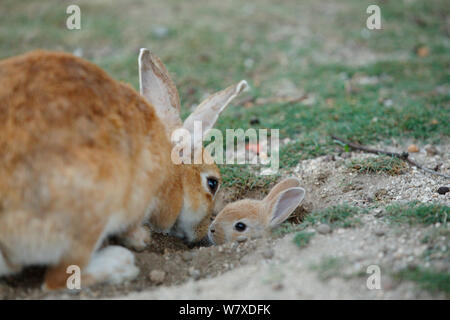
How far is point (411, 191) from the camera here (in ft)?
13.8

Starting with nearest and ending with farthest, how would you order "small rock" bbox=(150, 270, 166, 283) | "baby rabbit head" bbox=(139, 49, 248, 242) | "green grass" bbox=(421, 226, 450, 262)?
"green grass" bbox=(421, 226, 450, 262)
"small rock" bbox=(150, 270, 166, 283)
"baby rabbit head" bbox=(139, 49, 248, 242)

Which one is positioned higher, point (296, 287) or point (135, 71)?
point (135, 71)

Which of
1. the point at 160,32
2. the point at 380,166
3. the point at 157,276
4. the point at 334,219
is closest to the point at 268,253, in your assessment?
the point at 334,219

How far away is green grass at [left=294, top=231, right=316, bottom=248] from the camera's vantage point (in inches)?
135

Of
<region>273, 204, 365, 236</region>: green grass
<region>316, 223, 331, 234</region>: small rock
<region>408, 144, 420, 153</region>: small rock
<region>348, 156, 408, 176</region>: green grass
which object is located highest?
<region>408, 144, 420, 153</region>: small rock

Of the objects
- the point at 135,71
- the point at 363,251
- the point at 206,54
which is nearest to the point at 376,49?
the point at 206,54

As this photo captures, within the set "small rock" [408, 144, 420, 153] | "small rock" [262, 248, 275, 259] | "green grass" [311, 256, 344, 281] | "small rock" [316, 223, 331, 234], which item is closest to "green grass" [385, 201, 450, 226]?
"small rock" [316, 223, 331, 234]

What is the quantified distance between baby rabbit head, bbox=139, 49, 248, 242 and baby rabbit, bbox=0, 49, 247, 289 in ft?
0.75

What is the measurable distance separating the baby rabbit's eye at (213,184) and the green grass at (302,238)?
1.03 meters

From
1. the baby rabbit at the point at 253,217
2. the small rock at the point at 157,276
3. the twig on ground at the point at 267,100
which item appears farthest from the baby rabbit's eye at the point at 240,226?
the twig on ground at the point at 267,100

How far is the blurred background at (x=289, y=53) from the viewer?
5.73 meters

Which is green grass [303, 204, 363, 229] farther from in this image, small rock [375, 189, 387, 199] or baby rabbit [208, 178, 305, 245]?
small rock [375, 189, 387, 199]
